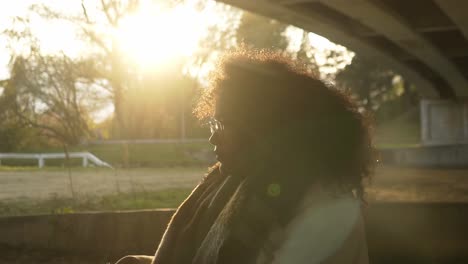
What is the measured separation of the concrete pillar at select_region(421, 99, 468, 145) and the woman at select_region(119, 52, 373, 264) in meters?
30.5

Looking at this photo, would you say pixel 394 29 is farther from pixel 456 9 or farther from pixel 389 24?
pixel 456 9

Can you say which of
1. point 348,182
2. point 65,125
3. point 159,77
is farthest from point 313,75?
point 159,77

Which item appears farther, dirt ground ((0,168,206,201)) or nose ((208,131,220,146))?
dirt ground ((0,168,206,201))

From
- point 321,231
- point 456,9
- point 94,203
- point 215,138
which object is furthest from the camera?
point 456,9

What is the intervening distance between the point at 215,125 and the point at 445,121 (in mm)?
31078

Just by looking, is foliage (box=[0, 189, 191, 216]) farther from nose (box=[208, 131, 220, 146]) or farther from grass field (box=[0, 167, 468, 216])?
nose (box=[208, 131, 220, 146])

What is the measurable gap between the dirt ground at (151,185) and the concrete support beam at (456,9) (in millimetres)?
3748

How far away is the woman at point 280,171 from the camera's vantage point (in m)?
2.51

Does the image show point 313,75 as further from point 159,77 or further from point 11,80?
point 159,77

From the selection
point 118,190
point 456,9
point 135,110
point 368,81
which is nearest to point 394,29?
point 456,9

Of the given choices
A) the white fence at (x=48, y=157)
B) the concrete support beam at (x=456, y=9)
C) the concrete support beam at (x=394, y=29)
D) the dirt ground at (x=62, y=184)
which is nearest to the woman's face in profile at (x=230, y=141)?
the dirt ground at (x=62, y=184)

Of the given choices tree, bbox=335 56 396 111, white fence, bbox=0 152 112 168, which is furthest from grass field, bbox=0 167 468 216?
tree, bbox=335 56 396 111

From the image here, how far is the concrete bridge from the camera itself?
1605 cm

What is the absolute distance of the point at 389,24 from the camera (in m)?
17.4
